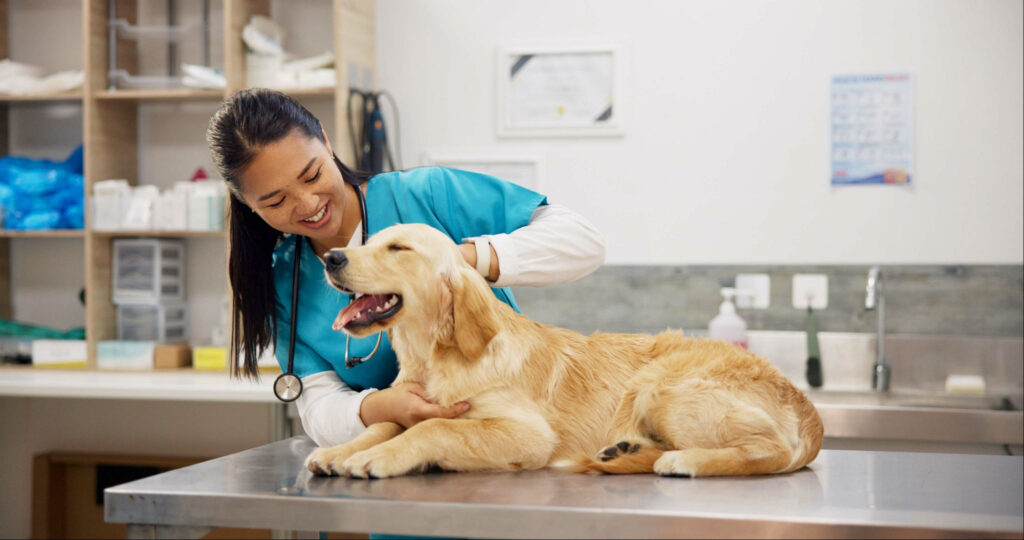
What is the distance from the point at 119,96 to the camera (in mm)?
3648

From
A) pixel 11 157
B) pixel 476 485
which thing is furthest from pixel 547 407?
pixel 11 157

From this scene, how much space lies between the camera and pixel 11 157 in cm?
379

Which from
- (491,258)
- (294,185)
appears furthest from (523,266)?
(294,185)

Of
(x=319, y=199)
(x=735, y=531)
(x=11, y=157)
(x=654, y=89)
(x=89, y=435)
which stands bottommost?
(x=89, y=435)

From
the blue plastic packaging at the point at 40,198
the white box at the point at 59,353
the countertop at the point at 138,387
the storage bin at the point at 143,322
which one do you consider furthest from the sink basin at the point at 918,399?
the blue plastic packaging at the point at 40,198

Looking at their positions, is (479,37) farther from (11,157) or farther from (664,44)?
(11,157)

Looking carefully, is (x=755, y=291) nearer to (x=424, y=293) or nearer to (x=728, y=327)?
(x=728, y=327)

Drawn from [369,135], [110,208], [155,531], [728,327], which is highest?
[369,135]

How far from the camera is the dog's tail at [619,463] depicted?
50.0 inches

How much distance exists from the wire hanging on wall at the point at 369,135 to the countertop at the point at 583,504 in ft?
7.81

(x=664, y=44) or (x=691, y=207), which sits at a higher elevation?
(x=664, y=44)

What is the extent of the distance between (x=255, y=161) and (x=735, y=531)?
3.05 ft

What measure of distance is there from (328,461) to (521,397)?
303mm

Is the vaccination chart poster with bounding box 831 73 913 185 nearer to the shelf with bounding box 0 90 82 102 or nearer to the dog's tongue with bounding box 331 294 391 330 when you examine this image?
the dog's tongue with bounding box 331 294 391 330
